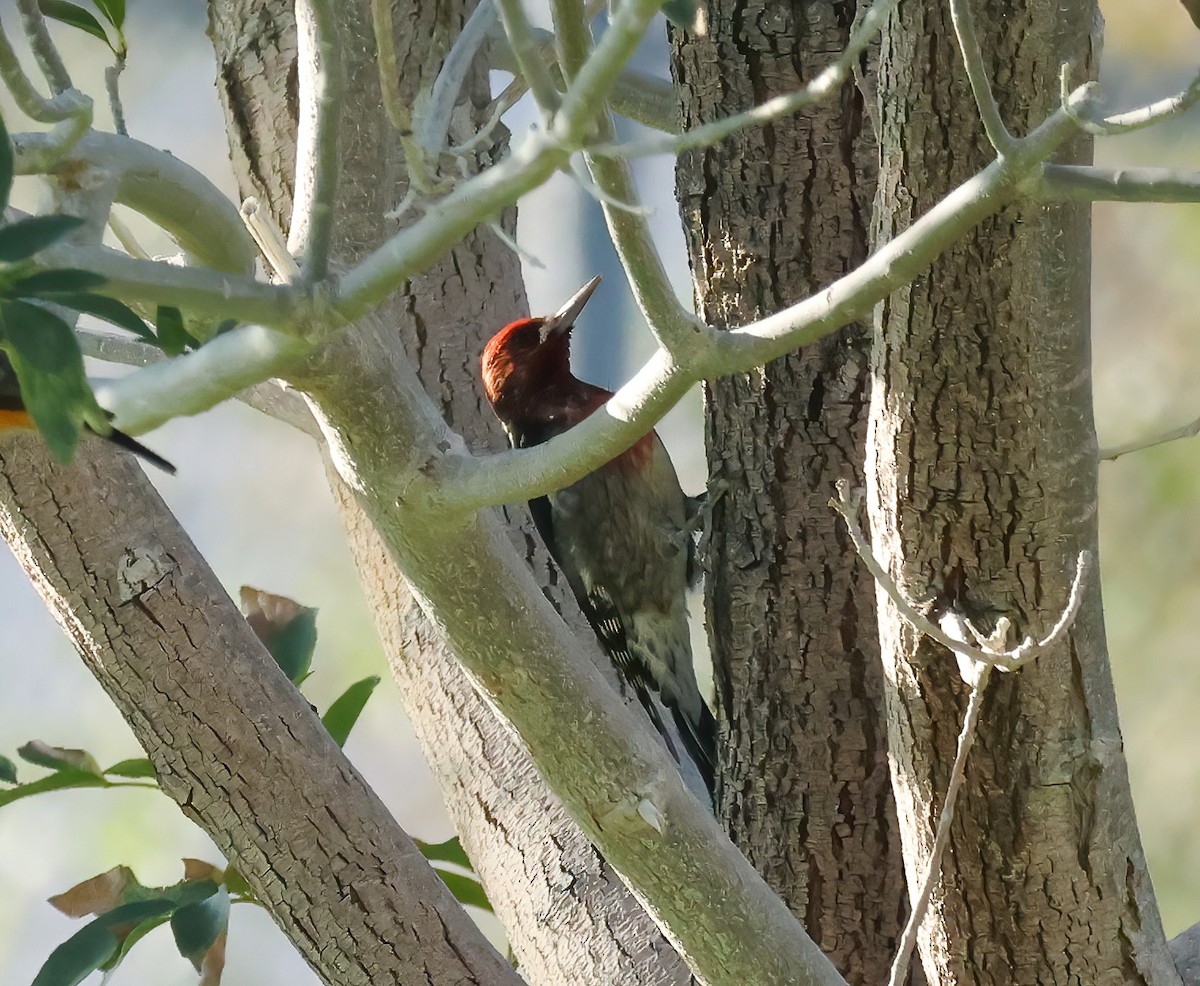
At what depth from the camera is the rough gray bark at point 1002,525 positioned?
87 cm

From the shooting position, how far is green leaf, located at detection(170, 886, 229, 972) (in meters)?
1.23

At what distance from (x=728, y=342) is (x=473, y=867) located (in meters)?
0.98

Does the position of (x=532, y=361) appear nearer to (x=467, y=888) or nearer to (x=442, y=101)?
(x=467, y=888)

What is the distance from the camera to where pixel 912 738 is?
104 cm

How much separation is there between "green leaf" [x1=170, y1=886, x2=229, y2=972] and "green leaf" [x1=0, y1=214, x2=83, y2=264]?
0.90 metres

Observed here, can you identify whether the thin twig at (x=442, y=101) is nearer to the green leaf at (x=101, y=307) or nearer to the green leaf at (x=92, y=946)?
the green leaf at (x=101, y=307)

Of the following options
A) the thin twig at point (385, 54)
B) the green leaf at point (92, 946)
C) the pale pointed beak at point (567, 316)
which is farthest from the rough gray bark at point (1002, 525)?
the pale pointed beak at point (567, 316)

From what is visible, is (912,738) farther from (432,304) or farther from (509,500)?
(432,304)

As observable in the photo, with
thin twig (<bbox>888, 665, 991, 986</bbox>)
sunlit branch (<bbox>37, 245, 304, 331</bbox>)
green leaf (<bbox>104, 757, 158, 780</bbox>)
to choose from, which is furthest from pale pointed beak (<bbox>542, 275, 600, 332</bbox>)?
sunlit branch (<bbox>37, 245, 304, 331</bbox>)

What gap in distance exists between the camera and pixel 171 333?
0.77 metres

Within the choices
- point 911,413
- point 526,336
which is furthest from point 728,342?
point 526,336

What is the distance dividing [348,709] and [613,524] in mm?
716

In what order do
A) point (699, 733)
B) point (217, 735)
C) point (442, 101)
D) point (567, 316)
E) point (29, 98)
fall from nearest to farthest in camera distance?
point (29, 98)
point (442, 101)
point (217, 735)
point (699, 733)
point (567, 316)

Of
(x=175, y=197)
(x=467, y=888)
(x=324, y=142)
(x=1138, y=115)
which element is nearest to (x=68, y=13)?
(x=175, y=197)
